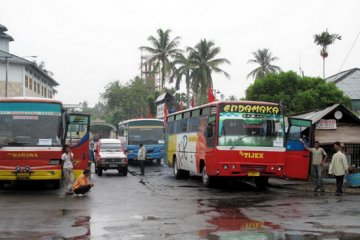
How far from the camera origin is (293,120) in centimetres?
1812

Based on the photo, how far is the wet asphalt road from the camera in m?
9.55

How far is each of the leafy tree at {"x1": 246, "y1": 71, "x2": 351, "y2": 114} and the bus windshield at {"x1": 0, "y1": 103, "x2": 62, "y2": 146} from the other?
2735cm

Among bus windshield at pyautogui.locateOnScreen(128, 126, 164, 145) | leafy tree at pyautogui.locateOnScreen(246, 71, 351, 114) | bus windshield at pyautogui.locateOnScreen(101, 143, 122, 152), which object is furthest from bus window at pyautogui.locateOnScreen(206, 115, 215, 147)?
leafy tree at pyautogui.locateOnScreen(246, 71, 351, 114)

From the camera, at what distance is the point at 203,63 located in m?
57.9

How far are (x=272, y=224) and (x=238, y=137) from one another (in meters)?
7.65

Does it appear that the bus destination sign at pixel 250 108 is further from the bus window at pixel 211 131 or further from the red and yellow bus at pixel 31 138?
the red and yellow bus at pixel 31 138

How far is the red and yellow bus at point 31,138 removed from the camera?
16984 millimetres

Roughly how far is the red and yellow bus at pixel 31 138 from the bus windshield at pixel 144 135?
16049 millimetres

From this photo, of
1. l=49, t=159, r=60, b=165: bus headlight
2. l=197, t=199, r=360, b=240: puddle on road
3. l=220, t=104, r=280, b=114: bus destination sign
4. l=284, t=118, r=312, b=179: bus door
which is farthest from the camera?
l=284, t=118, r=312, b=179: bus door

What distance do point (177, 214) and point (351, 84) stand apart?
47.4m

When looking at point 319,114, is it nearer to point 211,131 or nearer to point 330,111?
point 330,111

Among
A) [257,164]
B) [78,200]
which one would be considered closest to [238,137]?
[257,164]

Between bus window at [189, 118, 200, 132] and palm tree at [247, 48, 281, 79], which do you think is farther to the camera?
palm tree at [247, 48, 281, 79]

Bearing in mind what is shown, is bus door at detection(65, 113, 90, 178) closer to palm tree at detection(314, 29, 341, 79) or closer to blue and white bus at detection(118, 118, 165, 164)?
blue and white bus at detection(118, 118, 165, 164)
